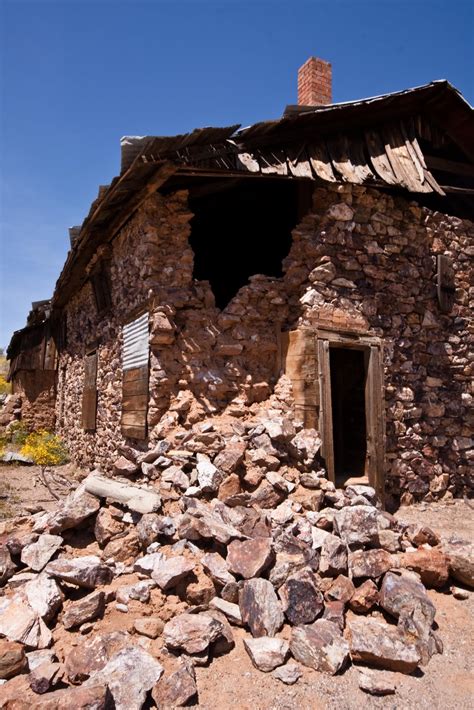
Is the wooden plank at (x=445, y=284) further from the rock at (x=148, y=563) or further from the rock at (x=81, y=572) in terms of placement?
the rock at (x=81, y=572)

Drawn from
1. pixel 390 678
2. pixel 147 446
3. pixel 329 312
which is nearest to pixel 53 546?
pixel 147 446

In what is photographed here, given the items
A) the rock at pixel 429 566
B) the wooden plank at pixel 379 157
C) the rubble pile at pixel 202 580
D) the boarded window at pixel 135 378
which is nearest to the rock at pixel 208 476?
the rubble pile at pixel 202 580

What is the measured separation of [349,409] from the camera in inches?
332

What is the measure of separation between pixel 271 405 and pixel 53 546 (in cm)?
305

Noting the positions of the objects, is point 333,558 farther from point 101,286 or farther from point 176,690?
point 101,286

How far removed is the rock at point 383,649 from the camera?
3.08 m

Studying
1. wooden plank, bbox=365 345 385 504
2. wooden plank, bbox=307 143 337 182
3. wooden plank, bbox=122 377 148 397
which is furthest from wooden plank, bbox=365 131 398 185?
wooden plank, bbox=122 377 148 397

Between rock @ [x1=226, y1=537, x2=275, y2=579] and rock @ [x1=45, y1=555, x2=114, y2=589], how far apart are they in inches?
40.0

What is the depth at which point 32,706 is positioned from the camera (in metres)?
2.48

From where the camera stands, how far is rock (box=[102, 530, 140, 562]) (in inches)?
160

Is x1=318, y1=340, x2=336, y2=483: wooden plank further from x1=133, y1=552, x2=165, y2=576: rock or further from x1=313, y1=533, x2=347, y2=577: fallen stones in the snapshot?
x1=133, y1=552, x2=165, y2=576: rock

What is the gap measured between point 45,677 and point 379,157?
7271mm

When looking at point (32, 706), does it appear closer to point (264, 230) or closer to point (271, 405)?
point (271, 405)

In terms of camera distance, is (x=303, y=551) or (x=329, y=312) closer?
(x=303, y=551)
